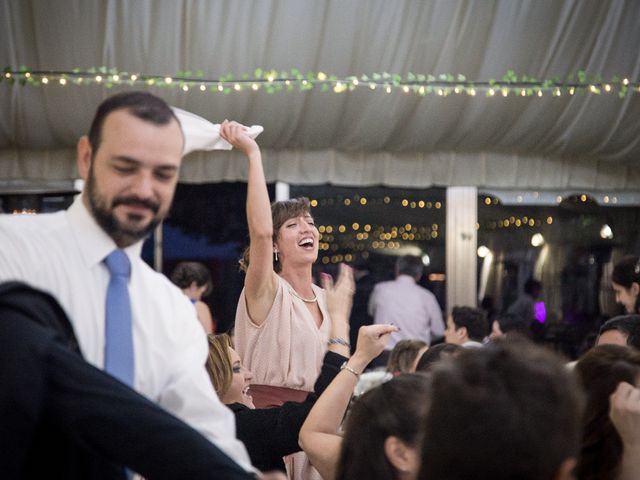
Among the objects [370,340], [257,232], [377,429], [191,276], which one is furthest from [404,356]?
[377,429]

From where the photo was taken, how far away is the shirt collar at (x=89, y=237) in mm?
1268

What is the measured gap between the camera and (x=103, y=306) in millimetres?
1253

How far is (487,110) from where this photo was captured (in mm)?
6848

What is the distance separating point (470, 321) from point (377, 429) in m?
3.42

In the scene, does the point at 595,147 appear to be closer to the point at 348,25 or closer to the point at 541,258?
the point at 541,258

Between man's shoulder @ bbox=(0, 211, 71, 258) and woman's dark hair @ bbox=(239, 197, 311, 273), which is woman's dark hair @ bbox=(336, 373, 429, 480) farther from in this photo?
woman's dark hair @ bbox=(239, 197, 311, 273)

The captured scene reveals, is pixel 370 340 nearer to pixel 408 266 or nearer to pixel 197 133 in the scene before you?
pixel 197 133

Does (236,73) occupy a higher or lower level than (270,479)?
higher

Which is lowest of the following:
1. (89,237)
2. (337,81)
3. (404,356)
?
(404,356)

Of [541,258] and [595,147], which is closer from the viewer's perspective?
[595,147]

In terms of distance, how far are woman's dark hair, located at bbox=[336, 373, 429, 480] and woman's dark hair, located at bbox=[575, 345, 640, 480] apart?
11.9 inches

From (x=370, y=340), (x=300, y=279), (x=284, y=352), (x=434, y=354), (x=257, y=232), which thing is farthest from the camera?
(x=300, y=279)

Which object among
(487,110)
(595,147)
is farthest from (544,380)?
(595,147)

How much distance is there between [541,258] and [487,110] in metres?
1.56
